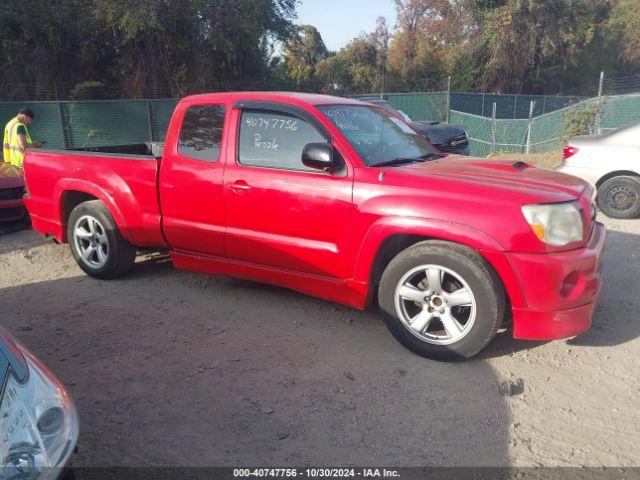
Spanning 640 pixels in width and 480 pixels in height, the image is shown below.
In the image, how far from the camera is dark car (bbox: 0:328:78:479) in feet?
6.12

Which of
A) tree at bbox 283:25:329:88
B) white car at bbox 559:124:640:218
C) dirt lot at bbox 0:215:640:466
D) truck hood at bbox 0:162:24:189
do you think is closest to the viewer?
dirt lot at bbox 0:215:640:466

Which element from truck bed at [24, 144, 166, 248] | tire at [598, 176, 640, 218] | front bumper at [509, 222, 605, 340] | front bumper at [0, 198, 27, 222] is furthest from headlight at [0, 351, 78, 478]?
tire at [598, 176, 640, 218]

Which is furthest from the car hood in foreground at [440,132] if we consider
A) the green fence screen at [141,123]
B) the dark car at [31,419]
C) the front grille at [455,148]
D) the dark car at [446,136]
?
the dark car at [31,419]

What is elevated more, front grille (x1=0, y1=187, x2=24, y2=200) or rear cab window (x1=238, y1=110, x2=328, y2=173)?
rear cab window (x1=238, y1=110, x2=328, y2=173)

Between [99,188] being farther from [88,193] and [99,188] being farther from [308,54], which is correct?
[308,54]

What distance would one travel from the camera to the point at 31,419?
201cm

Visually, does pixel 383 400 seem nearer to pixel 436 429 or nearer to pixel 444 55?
pixel 436 429

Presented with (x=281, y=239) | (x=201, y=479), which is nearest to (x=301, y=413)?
(x=201, y=479)

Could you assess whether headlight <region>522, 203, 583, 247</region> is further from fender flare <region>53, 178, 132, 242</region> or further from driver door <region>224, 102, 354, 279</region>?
fender flare <region>53, 178, 132, 242</region>

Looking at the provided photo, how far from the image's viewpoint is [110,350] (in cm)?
405

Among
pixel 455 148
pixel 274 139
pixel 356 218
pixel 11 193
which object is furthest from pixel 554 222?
pixel 455 148

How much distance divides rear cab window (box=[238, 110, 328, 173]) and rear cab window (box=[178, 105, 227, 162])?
0.24 meters

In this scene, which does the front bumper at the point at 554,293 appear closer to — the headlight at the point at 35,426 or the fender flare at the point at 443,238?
the fender flare at the point at 443,238

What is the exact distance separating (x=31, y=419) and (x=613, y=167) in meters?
7.69
